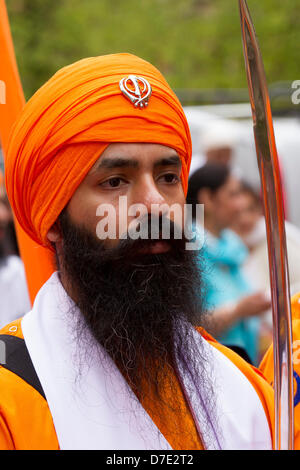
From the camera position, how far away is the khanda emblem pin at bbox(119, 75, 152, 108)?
1735mm

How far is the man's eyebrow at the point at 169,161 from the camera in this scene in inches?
68.1

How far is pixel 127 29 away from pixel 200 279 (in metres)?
13.6

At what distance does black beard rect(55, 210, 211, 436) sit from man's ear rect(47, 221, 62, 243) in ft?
0.13

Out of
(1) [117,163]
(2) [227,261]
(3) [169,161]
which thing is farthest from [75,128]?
(2) [227,261]

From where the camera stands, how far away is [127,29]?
14.9 metres

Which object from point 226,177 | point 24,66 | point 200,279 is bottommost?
point 200,279

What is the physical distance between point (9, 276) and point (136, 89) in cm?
299

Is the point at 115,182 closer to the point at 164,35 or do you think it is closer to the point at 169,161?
the point at 169,161

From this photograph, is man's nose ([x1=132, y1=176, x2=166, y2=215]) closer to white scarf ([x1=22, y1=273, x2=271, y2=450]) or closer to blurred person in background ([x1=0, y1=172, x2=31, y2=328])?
white scarf ([x1=22, y1=273, x2=271, y2=450])

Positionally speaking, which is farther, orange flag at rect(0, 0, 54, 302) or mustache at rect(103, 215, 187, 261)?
orange flag at rect(0, 0, 54, 302)

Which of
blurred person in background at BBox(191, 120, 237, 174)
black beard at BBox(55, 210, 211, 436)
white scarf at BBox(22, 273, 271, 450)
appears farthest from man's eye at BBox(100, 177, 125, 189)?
blurred person in background at BBox(191, 120, 237, 174)

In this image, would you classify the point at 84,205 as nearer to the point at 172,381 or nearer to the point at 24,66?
the point at 172,381

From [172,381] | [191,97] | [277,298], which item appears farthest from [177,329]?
[191,97]

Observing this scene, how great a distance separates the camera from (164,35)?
1496 centimetres
